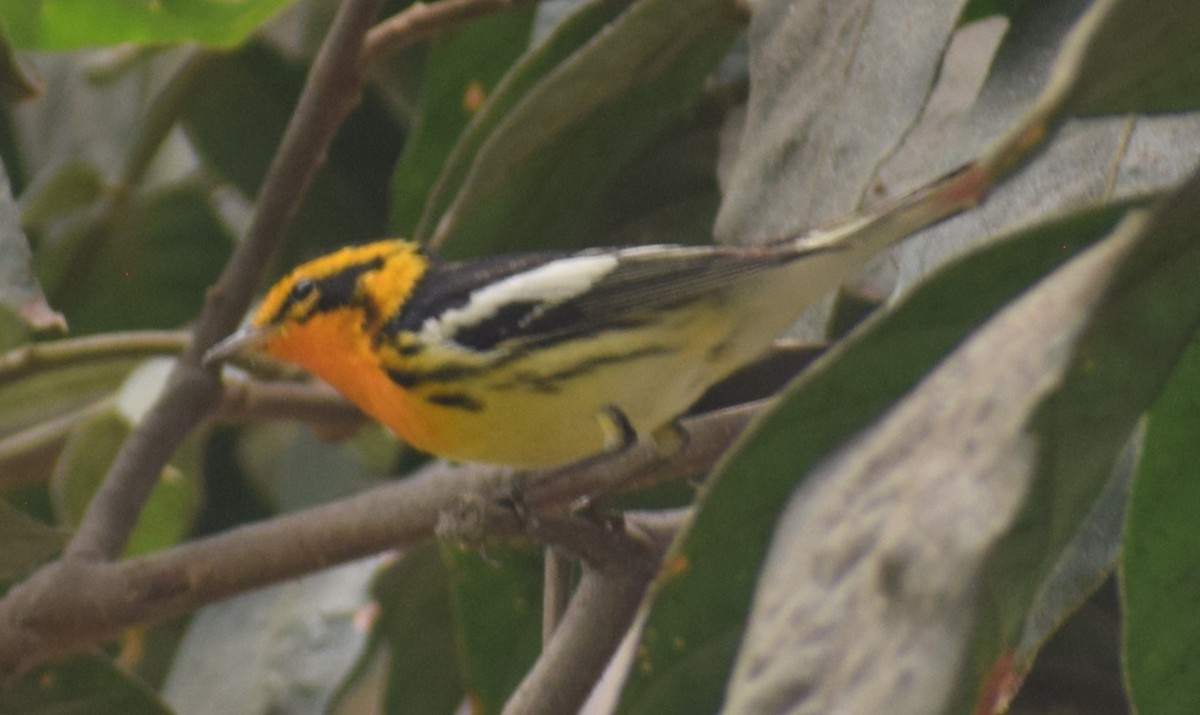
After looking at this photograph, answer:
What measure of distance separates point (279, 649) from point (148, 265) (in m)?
0.70

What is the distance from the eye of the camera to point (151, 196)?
6.86 feet

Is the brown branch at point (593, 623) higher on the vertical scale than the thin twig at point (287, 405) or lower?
higher

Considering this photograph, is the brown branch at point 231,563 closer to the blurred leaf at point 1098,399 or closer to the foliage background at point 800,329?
the foliage background at point 800,329

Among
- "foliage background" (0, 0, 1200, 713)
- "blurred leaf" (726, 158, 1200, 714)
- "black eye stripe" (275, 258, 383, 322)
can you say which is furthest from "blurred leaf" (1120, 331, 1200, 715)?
"black eye stripe" (275, 258, 383, 322)

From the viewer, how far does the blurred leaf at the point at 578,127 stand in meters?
1.23

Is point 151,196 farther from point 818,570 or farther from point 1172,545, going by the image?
point 818,570

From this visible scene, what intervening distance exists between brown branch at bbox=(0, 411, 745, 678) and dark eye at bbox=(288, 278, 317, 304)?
1.55 feet

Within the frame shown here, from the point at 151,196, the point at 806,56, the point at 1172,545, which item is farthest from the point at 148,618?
the point at 151,196

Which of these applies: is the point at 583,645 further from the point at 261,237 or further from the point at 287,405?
the point at 287,405

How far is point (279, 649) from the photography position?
1648mm

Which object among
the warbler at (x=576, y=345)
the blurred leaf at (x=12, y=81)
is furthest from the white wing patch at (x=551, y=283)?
the blurred leaf at (x=12, y=81)

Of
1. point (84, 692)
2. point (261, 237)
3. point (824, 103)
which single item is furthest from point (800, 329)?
point (84, 692)

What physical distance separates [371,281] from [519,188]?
295mm

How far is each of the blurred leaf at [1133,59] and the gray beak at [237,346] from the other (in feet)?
3.14
